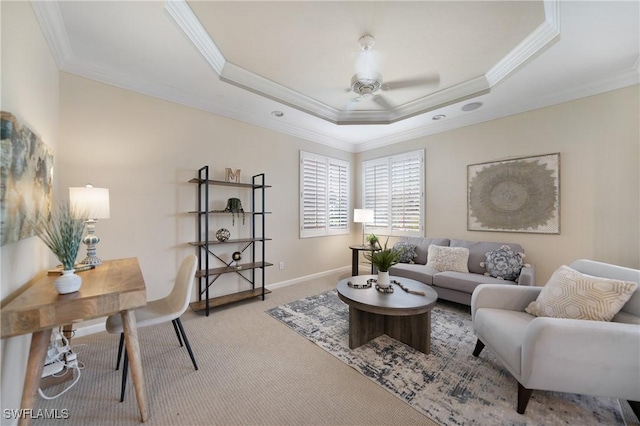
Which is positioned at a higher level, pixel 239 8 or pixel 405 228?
pixel 239 8

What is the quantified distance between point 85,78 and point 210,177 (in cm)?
150

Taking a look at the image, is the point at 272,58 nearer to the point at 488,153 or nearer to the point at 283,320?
the point at 283,320

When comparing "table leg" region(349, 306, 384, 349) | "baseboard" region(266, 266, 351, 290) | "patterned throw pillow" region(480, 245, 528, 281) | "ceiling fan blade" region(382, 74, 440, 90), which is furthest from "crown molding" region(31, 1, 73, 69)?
"patterned throw pillow" region(480, 245, 528, 281)

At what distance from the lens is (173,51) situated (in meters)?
2.28

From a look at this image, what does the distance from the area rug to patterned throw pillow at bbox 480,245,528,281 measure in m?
0.73

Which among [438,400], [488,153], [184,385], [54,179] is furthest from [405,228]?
[54,179]

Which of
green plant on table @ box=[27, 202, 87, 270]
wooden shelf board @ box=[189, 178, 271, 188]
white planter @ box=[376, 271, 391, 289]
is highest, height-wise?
wooden shelf board @ box=[189, 178, 271, 188]

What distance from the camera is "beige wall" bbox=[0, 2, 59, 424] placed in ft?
4.22

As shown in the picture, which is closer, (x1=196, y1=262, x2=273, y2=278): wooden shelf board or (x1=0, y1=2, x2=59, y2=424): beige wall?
(x1=0, y1=2, x2=59, y2=424): beige wall

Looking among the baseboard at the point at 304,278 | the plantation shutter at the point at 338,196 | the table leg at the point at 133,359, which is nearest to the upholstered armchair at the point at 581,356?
the table leg at the point at 133,359

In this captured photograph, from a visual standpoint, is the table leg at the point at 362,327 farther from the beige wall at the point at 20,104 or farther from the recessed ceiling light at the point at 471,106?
the recessed ceiling light at the point at 471,106

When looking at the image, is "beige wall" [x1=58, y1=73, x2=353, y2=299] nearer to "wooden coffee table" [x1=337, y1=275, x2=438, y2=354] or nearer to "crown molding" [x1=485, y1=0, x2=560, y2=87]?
"wooden coffee table" [x1=337, y1=275, x2=438, y2=354]

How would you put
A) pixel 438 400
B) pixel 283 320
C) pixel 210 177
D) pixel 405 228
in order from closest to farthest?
pixel 438 400 → pixel 283 320 → pixel 210 177 → pixel 405 228

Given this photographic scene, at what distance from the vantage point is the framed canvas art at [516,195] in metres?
3.07
